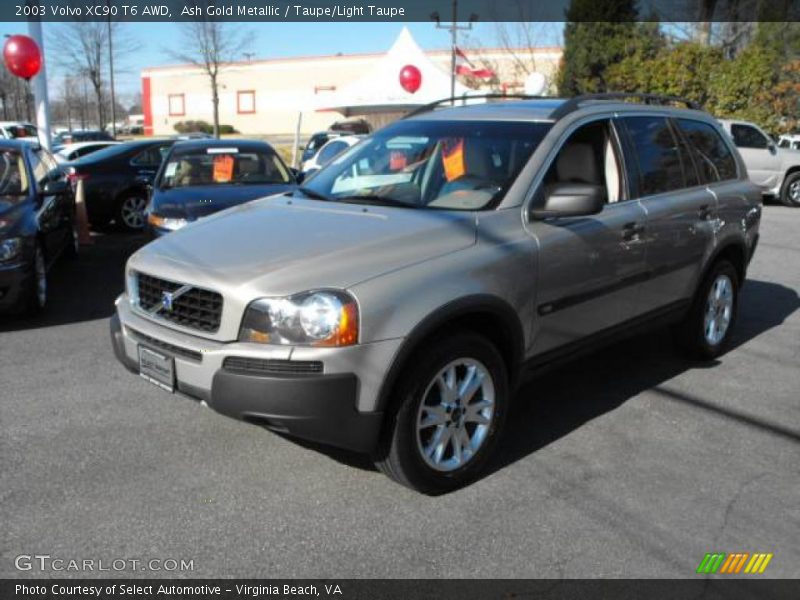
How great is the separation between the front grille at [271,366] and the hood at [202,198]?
16.2 ft

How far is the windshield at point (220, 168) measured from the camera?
28.4 feet

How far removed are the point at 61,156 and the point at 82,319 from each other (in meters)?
11.4

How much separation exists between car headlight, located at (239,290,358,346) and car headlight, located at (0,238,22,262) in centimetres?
384

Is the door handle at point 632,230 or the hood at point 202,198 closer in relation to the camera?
the door handle at point 632,230

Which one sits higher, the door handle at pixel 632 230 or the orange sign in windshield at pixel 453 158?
the orange sign in windshield at pixel 453 158

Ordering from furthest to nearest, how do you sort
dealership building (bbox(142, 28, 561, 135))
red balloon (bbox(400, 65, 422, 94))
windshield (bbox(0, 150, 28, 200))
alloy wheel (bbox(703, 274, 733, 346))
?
dealership building (bbox(142, 28, 561, 135)), red balloon (bbox(400, 65, 422, 94)), windshield (bbox(0, 150, 28, 200)), alloy wheel (bbox(703, 274, 733, 346))

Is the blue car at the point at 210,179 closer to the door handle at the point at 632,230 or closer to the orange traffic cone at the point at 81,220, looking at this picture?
the orange traffic cone at the point at 81,220

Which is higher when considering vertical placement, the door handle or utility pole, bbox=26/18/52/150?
utility pole, bbox=26/18/52/150

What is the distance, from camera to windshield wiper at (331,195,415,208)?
4.04 metres

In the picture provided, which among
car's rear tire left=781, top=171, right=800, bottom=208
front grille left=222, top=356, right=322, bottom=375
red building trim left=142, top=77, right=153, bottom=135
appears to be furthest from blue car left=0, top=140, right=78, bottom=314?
red building trim left=142, top=77, right=153, bottom=135

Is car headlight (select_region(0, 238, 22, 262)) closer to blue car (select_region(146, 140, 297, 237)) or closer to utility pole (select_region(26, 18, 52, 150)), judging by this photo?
blue car (select_region(146, 140, 297, 237))

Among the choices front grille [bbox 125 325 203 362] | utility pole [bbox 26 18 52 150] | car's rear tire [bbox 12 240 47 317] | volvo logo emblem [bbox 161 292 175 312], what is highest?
utility pole [bbox 26 18 52 150]

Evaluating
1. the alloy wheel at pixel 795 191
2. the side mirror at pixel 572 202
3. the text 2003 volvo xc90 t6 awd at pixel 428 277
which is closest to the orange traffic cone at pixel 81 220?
the text 2003 volvo xc90 t6 awd at pixel 428 277

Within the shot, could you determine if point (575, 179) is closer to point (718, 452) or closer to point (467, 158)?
point (467, 158)
